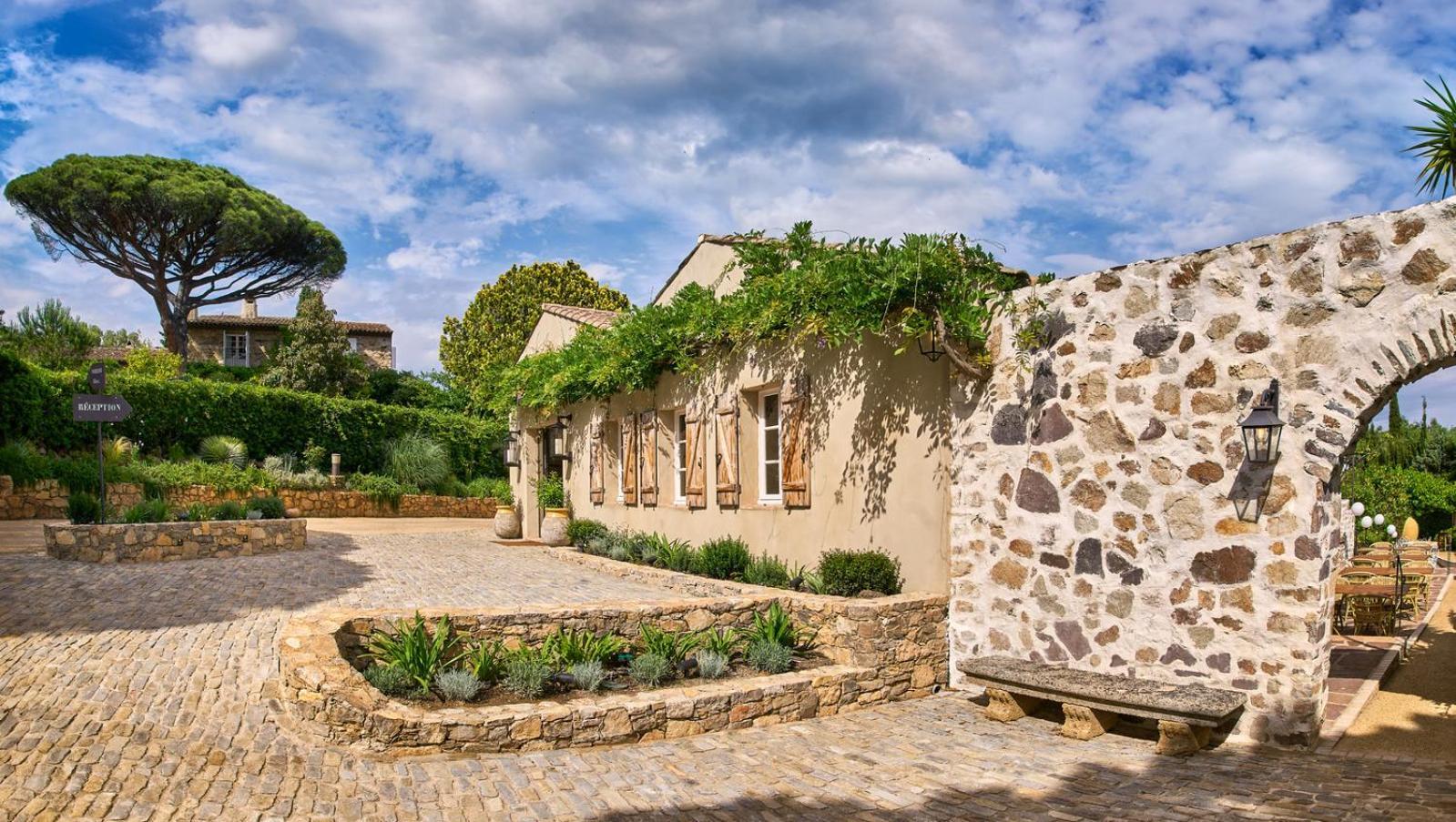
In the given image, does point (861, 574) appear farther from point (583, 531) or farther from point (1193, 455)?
point (583, 531)

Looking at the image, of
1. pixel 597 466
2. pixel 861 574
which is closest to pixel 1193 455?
pixel 861 574

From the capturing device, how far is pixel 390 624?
6.82 m

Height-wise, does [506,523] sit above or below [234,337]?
below

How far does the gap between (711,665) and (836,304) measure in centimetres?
332

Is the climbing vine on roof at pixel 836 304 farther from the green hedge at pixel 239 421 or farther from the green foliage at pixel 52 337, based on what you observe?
the green foliage at pixel 52 337

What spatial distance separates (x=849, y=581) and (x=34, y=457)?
16475mm

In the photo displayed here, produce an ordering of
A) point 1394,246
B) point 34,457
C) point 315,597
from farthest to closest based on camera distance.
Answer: point 34,457, point 315,597, point 1394,246

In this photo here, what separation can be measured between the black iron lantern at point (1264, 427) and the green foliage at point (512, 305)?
88.1 ft

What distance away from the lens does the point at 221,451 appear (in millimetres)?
21094

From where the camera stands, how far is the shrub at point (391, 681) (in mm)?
6086

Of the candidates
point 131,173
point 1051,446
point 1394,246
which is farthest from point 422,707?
point 131,173

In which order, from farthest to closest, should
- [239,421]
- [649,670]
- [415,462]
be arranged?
[415,462] → [239,421] → [649,670]

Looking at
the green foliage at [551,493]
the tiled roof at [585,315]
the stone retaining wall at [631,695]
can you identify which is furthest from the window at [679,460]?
the stone retaining wall at [631,695]

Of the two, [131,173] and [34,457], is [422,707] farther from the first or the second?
[131,173]
